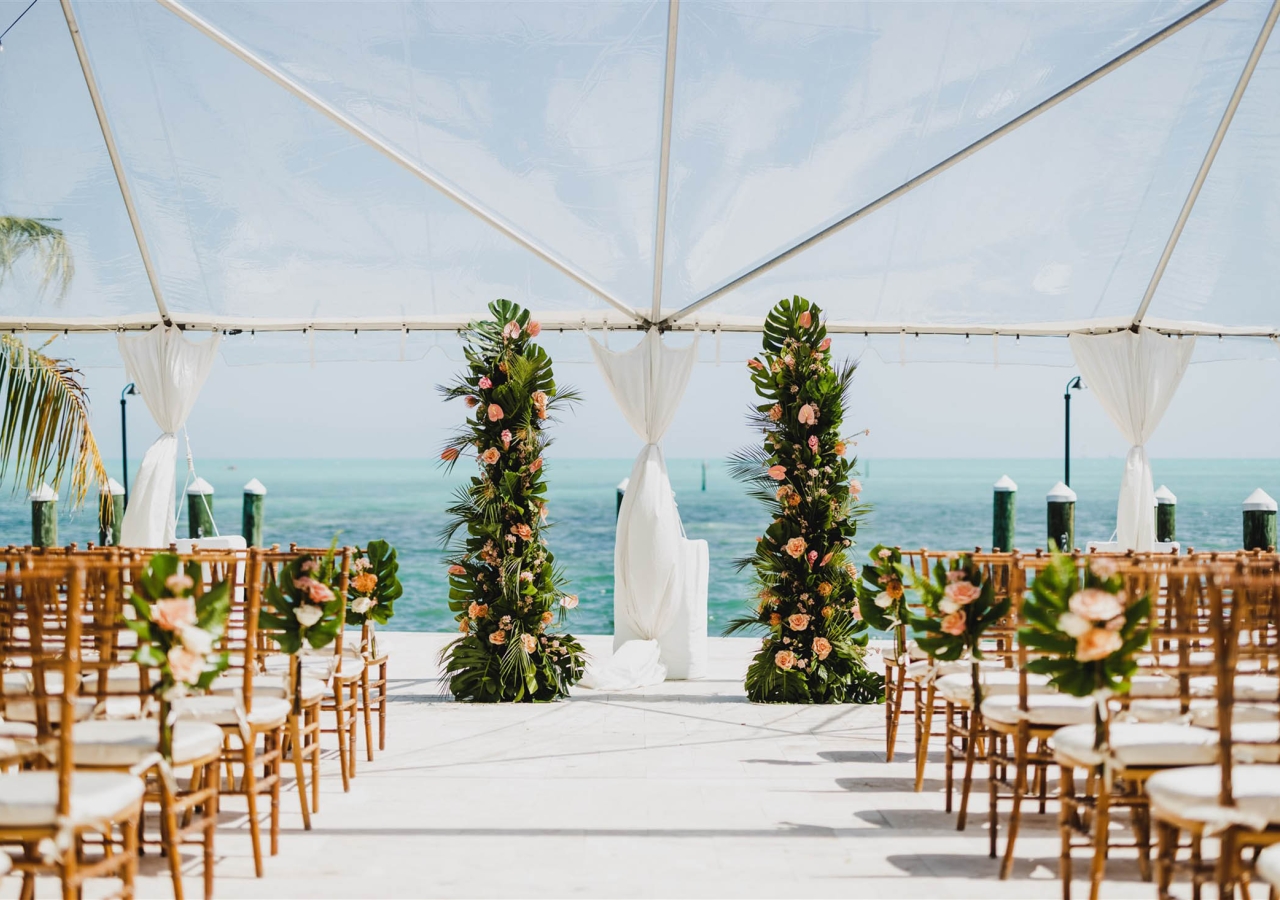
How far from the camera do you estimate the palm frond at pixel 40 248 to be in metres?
6.50

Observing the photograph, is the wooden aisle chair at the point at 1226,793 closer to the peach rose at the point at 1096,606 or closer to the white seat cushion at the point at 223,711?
the peach rose at the point at 1096,606

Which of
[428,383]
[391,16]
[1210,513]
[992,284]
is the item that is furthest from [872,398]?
[391,16]

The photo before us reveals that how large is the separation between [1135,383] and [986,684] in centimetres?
413

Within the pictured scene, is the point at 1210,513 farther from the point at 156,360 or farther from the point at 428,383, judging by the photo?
the point at 156,360

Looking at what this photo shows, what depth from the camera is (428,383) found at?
3753 centimetres

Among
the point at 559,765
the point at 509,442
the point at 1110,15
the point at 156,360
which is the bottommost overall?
the point at 559,765

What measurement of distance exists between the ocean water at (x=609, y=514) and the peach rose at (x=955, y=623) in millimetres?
18988

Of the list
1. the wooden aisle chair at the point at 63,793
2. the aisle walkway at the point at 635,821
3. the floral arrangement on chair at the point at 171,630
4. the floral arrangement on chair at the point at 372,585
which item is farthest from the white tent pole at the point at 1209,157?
the wooden aisle chair at the point at 63,793

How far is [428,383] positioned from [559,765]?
33.8 m

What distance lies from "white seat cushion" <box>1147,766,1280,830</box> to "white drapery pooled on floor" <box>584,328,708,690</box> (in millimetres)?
4237

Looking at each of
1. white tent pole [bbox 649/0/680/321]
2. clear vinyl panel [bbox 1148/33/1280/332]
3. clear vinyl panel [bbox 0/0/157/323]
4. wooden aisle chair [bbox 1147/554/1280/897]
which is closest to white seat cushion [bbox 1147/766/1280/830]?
wooden aisle chair [bbox 1147/554/1280/897]

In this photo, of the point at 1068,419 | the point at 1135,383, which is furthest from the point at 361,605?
the point at 1068,419

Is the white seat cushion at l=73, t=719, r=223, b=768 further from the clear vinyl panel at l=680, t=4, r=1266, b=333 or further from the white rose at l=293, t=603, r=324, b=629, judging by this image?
the clear vinyl panel at l=680, t=4, r=1266, b=333

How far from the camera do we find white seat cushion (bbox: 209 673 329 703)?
144 inches
